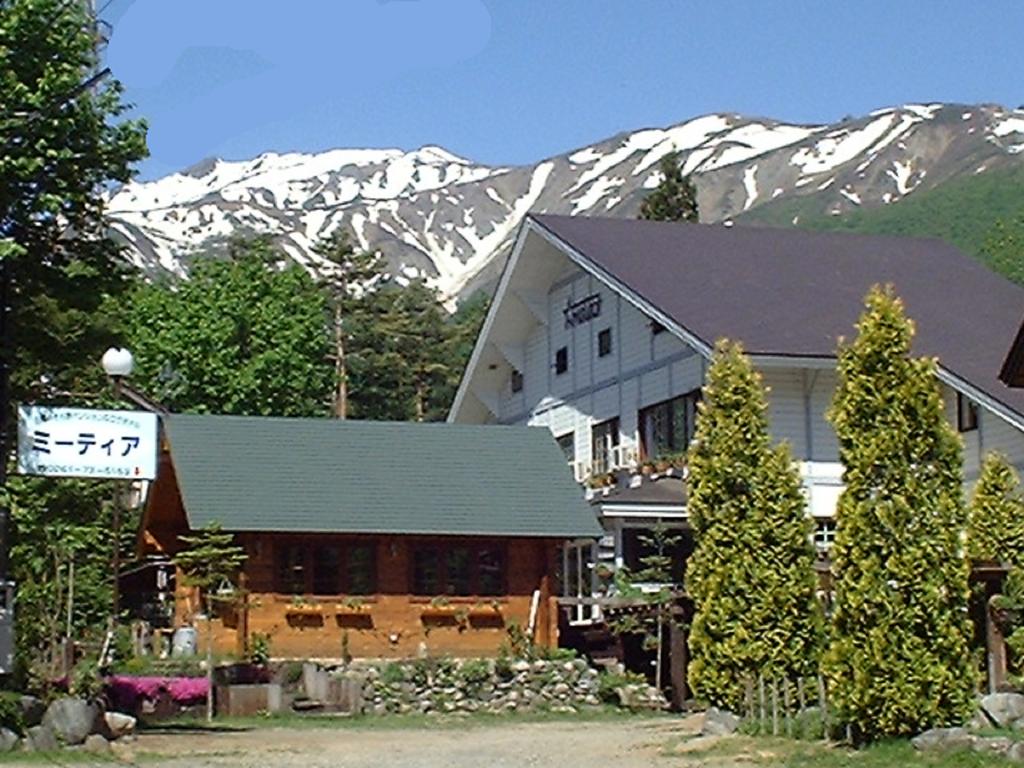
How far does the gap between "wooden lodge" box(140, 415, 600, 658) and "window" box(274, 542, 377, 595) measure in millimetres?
18

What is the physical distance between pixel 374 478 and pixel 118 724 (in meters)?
13.1

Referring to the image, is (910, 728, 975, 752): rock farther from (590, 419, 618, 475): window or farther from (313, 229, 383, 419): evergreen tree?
(313, 229, 383, 419): evergreen tree

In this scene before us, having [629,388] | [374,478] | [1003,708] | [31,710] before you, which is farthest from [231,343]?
[1003,708]

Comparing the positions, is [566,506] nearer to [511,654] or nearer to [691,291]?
[511,654]

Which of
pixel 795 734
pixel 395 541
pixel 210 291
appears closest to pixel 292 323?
Answer: pixel 210 291

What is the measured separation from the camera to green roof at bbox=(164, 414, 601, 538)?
34844 mm

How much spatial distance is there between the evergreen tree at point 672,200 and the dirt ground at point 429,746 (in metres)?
36.1

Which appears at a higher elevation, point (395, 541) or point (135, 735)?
point (395, 541)

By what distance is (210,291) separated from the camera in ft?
214

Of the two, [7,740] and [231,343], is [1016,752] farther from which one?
[231,343]

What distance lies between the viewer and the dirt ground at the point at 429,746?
21484 mm

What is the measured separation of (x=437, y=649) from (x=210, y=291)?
32357 mm

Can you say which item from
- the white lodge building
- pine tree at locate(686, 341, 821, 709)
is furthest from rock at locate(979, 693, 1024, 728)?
the white lodge building

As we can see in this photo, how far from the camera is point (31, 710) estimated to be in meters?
22.1
